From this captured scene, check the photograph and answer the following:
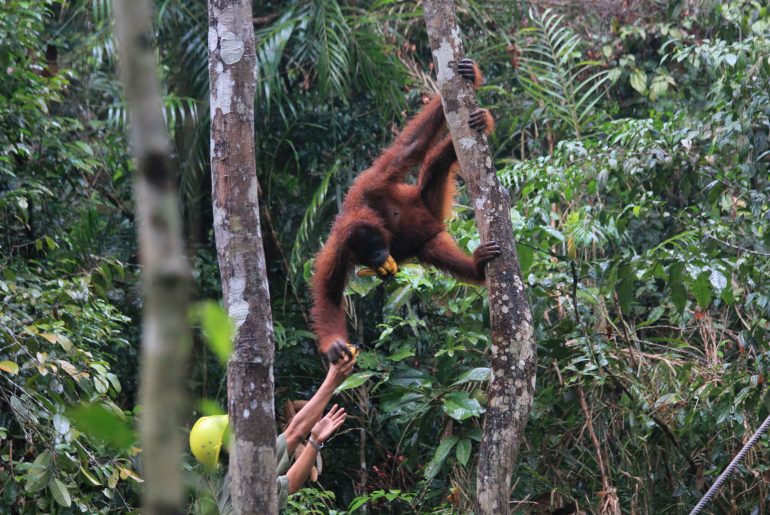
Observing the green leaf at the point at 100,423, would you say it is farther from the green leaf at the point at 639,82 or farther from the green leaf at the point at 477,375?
the green leaf at the point at 639,82

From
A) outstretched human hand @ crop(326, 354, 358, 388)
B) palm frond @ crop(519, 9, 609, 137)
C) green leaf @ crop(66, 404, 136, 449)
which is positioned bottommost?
outstretched human hand @ crop(326, 354, 358, 388)

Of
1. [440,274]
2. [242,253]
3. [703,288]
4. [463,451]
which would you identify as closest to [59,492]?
[242,253]

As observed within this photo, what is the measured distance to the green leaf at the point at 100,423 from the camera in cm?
50

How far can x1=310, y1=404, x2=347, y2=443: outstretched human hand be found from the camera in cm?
338

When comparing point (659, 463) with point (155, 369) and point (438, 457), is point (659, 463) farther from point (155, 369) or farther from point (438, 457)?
point (155, 369)

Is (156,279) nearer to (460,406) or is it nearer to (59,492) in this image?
(59,492)

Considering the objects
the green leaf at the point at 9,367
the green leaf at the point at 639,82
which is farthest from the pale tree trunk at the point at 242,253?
the green leaf at the point at 639,82

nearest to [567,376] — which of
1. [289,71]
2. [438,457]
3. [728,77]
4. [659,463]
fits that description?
[659,463]

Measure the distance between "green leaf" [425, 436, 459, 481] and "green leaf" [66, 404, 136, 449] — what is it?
4158 mm

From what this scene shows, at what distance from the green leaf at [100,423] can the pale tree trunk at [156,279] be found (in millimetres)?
17

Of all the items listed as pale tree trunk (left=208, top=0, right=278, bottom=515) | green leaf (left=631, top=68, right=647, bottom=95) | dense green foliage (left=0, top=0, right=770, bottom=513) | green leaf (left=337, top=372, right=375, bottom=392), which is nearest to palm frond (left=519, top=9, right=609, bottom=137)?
dense green foliage (left=0, top=0, right=770, bottom=513)

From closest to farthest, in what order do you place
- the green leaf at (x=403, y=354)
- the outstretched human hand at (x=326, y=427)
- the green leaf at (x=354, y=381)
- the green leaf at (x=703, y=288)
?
1. the outstretched human hand at (x=326, y=427)
2. the green leaf at (x=703, y=288)
3. the green leaf at (x=354, y=381)
4. the green leaf at (x=403, y=354)

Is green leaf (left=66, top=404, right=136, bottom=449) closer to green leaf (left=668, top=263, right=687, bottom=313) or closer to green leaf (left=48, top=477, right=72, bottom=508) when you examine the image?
green leaf (left=48, top=477, right=72, bottom=508)

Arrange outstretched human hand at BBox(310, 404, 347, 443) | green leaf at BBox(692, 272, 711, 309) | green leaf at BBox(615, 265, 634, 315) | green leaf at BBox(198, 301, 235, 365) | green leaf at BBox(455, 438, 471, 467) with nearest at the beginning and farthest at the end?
green leaf at BBox(198, 301, 235, 365) < outstretched human hand at BBox(310, 404, 347, 443) < green leaf at BBox(692, 272, 711, 309) < green leaf at BBox(615, 265, 634, 315) < green leaf at BBox(455, 438, 471, 467)
